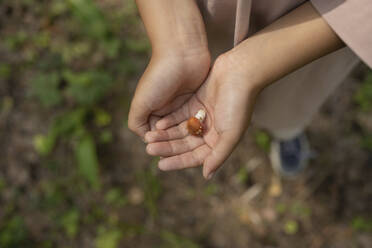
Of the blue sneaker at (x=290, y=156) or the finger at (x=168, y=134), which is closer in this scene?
the finger at (x=168, y=134)

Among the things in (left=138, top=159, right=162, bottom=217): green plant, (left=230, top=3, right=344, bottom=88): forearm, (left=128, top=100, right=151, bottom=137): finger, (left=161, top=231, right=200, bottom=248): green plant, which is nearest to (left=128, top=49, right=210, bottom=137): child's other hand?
(left=128, top=100, right=151, bottom=137): finger

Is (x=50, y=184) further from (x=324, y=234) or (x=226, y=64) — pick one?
(x=324, y=234)

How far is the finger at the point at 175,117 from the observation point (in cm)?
189

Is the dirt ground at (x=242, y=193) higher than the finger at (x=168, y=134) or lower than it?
lower

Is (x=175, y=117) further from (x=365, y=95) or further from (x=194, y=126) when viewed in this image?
(x=365, y=95)

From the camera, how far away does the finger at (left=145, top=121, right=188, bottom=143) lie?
1.79 metres

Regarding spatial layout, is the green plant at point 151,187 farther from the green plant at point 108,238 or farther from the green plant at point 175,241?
the green plant at point 108,238

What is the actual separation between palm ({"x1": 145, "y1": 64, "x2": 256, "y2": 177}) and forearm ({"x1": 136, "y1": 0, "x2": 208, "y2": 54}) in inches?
9.5

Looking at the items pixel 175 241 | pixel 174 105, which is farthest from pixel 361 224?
pixel 174 105

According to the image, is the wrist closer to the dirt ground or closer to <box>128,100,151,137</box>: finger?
<box>128,100,151,137</box>: finger

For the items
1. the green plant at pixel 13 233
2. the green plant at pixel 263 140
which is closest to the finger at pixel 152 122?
the green plant at pixel 263 140

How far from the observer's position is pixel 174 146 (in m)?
1.86

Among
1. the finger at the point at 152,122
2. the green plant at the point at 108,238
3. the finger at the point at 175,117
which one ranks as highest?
the finger at the point at 152,122

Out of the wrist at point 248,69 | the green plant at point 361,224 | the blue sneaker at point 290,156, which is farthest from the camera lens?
the blue sneaker at point 290,156
